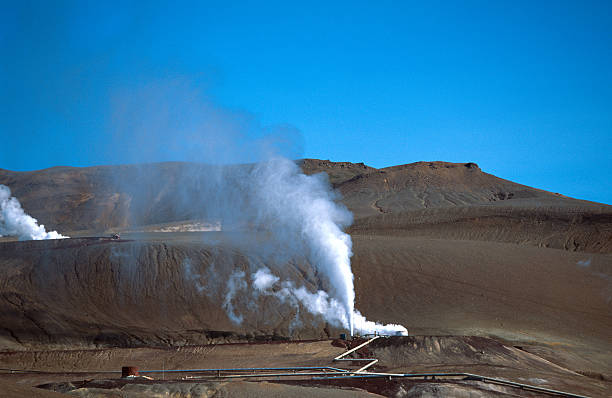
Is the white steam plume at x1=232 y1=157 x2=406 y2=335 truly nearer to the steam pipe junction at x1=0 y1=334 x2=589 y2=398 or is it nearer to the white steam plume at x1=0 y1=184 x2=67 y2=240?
the steam pipe junction at x1=0 y1=334 x2=589 y2=398

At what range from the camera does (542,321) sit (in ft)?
97.3

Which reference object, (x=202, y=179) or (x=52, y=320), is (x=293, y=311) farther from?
(x=202, y=179)

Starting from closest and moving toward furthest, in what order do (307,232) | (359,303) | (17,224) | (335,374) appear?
(335,374) < (359,303) < (307,232) < (17,224)

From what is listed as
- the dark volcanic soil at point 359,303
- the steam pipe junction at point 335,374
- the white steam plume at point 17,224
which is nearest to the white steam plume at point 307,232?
the dark volcanic soil at point 359,303

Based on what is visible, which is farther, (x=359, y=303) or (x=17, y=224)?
(x=17, y=224)

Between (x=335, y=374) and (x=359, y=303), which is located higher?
(x=359, y=303)

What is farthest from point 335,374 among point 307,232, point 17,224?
point 17,224

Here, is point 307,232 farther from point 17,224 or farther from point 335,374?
point 17,224

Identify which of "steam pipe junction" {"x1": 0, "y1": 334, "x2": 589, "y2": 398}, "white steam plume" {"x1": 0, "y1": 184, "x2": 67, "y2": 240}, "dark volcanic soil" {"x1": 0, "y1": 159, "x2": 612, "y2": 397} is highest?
"white steam plume" {"x1": 0, "y1": 184, "x2": 67, "y2": 240}

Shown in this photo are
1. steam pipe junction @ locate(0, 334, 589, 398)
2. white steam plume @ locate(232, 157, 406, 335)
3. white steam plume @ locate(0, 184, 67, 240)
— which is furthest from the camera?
white steam plume @ locate(0, 184, 67, 240)

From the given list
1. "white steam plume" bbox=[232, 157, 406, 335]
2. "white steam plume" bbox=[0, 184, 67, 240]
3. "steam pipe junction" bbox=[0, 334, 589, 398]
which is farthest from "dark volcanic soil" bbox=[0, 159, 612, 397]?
"white steam plume" bbox=[0, 184, 67, 240]

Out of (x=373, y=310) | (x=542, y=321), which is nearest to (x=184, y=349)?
(x=373, y=310)

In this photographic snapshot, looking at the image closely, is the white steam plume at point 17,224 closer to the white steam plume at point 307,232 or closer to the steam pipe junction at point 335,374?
the white steam plume at point 307,232

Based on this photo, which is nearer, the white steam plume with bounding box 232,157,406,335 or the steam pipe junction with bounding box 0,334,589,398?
the steam pipe junction with bounding box 0,334,589,398
